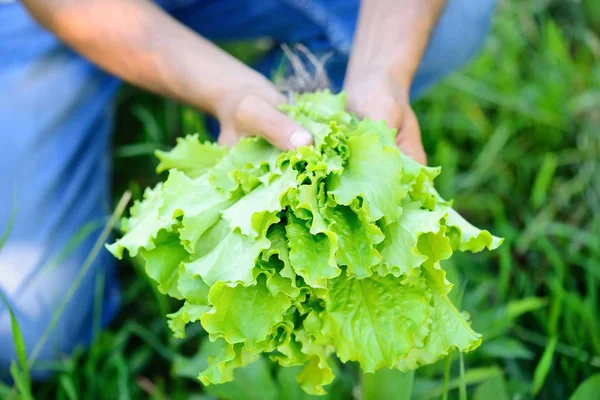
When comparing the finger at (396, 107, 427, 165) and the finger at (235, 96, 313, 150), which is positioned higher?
the finger at (235, 96, 313, 150)

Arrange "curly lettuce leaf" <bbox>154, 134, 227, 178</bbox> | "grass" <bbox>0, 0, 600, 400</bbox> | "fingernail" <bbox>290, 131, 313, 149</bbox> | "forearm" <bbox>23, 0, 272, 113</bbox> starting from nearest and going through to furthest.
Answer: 1. "fingernail" <bbox>290, 131, 313, 149</bbox>
2. "curly lettuce leaf" <bbox>154, 134, 227, 178</bbox>
3. "forearm" <bbox>23, 0, 272, 113</bbox>
4. "grass" <bbox>0, 0, 600, 400</bbox>

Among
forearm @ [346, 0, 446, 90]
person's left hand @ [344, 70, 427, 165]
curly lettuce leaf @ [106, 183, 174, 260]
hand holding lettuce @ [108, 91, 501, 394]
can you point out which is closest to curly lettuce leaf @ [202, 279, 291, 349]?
hand holding lettuce @ [108, 91, 501, 394]

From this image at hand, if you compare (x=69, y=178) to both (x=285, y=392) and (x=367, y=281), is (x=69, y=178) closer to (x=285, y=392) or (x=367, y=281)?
(x=285, y=392)

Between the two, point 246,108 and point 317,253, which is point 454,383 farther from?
point 246,108

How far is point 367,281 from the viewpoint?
3.43ft

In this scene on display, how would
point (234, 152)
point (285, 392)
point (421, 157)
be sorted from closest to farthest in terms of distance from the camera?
point (234, 152) < point (421, 157) < point (285, 392)

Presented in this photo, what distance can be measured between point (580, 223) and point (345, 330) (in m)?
1.27

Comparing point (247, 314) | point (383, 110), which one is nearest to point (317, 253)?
point (247, 314)

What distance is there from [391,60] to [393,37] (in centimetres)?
7

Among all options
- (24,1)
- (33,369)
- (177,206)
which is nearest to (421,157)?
(177,206)

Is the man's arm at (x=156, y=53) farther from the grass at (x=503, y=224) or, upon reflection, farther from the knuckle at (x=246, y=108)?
the grass at (x=503, y=224)

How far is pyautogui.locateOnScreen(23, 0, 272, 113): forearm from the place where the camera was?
1.32 m

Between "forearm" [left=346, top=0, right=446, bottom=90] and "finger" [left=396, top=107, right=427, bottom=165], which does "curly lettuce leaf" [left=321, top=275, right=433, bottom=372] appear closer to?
"finger" [left=396, top=107, right=427, bottom=165]

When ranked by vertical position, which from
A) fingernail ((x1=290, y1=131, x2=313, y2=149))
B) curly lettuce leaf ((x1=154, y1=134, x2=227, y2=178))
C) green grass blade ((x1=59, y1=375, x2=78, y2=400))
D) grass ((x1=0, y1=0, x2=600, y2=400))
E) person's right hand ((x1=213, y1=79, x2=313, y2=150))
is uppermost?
fingernail ((x1=290, y1=131, x2=313, y2=149))
